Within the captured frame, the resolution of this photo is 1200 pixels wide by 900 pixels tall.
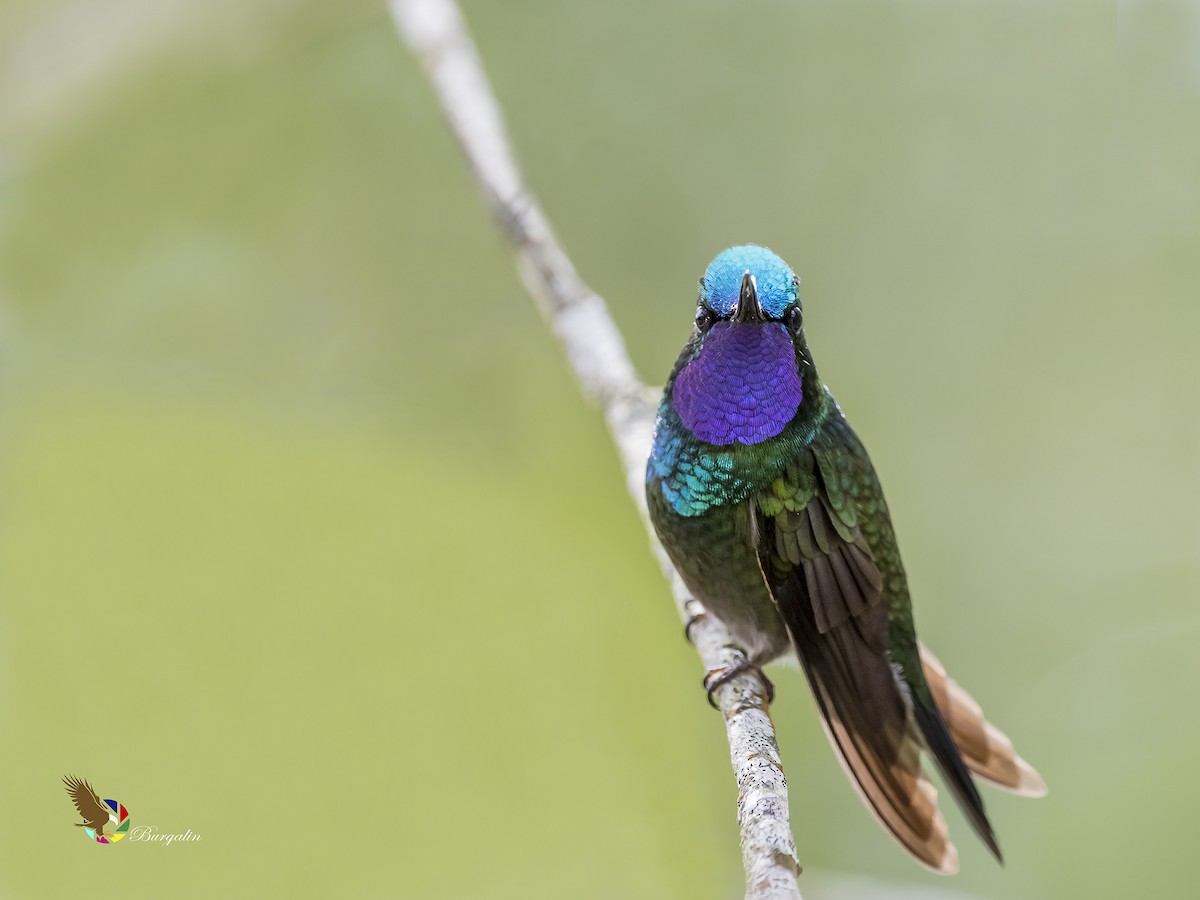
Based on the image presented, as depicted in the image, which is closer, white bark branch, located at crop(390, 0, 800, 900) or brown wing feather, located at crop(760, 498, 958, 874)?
brown wing feather, located at crop(760, 498, 958, 874)

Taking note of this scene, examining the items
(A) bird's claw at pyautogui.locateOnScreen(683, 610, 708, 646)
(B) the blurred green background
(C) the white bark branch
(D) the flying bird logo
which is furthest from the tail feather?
(D) the flying bird logo

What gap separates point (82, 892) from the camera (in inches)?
101

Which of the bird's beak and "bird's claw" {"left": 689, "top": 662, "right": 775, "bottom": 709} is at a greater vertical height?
the bird's beak

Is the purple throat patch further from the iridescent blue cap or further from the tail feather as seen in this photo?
the tail feather

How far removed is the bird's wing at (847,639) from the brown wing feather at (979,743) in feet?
0.64

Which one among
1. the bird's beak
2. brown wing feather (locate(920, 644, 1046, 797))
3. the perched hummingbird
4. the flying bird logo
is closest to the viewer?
the bird's beak

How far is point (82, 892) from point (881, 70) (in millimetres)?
3887


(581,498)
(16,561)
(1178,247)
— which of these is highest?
(1178,247)

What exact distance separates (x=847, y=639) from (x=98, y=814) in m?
1.70

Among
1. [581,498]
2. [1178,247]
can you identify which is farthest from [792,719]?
[1178,247]

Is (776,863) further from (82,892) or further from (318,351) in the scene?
(318,351)

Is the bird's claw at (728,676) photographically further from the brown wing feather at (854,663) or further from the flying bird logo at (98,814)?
the flying bird logo at (98,814)

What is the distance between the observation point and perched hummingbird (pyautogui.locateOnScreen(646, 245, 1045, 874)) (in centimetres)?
209

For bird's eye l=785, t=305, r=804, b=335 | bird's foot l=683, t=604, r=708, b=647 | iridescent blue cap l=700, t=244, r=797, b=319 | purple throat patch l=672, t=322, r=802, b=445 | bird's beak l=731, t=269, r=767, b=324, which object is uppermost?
iridescent blue cap l=700, t=244, r=797, b=319
